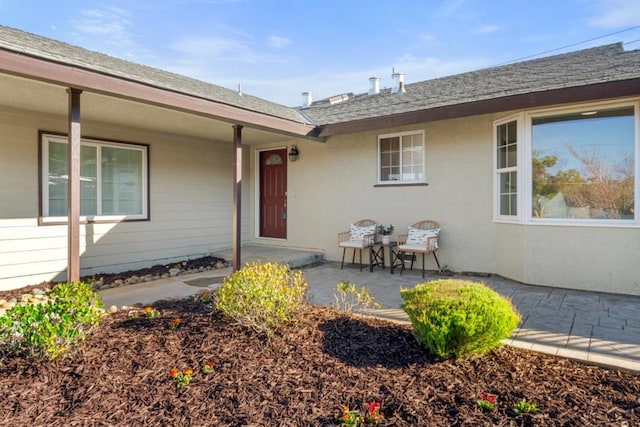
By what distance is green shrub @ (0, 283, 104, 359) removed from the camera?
271 centimetres

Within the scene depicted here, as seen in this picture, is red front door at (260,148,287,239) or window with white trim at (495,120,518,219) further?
red front door at (260,148,287,239)

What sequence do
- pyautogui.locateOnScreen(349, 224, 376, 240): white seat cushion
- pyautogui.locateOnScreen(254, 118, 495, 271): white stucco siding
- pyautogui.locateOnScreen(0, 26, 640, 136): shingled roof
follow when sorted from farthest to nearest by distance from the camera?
pyautogui.locateOnScreen(349, 224, 376, 240): white seat cushion
pyautogui.locateOnScreen(254, 118, 495, 271): white stucco siding
pyautogui.locateOnScreen(0, 26, 640, 136): shingled roof

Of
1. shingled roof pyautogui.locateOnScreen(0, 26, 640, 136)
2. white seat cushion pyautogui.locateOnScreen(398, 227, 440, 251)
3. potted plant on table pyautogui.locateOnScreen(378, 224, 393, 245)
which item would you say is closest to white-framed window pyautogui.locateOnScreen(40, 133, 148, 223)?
shingled roof pyautogui.locateOnScreen(0, 26, 640, 136)

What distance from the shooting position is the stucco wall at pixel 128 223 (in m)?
5.19

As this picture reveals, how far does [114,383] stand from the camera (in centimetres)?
255

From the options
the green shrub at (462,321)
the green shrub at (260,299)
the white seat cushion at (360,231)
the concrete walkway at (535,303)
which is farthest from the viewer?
the white seat cushion at (360,231)

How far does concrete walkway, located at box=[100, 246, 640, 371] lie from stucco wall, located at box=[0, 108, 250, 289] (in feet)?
3.83

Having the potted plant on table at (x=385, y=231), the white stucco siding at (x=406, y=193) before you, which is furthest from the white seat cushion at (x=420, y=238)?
the potted plant on table at (x=385, y=231)

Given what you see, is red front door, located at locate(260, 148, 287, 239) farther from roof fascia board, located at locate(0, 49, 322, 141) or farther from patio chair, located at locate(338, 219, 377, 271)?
roof fascia board, located at locate(0, 49, 322, 141)

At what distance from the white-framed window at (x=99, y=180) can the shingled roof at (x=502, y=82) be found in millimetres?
3668

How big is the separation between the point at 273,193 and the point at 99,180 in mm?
3694

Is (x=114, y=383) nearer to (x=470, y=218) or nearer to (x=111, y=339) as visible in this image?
(x=111, y=339)

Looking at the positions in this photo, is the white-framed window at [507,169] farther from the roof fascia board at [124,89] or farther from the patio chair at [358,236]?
the roof fascia board at [124,89]

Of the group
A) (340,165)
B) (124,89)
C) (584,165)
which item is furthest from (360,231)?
(124,89)
